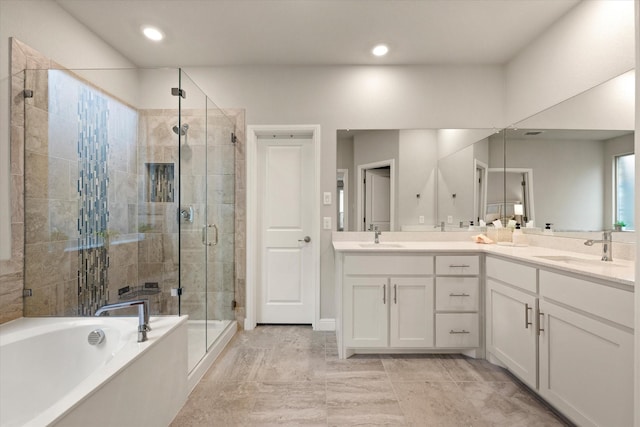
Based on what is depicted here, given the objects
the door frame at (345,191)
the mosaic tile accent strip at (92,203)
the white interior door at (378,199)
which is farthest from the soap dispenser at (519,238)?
the mosaic tile accent strip at (92,203)

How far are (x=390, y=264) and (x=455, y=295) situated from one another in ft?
1.85

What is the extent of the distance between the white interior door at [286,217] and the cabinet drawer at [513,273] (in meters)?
1.63

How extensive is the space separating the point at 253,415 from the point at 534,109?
3164mm

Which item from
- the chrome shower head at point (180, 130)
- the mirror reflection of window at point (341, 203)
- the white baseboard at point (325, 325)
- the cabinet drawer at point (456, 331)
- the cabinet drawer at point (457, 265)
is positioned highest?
the chrome shower head at point (180, 130)

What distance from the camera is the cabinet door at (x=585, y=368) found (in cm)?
128

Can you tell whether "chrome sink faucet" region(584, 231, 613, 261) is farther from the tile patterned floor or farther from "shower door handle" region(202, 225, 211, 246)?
"shower door handle" region(202, 225, 211, 246)

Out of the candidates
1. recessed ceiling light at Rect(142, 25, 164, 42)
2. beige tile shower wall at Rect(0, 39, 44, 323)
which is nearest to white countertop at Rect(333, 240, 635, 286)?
beige tile shower wall at Rect(0, 39, 44, 323)

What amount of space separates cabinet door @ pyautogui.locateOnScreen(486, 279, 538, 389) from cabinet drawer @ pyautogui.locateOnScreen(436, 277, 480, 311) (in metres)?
0.11

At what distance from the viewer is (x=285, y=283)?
309 centimetres

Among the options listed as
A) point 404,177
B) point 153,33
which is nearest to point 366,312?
point 404,177

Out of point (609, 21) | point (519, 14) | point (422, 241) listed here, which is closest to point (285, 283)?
point (422, 241)

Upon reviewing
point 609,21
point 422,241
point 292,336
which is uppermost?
point 609,21

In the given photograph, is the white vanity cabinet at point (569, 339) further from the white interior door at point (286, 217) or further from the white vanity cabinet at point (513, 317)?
the white interior door at point (286, 217)

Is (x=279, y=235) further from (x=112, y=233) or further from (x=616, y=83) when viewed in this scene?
(x=616, y=83)
